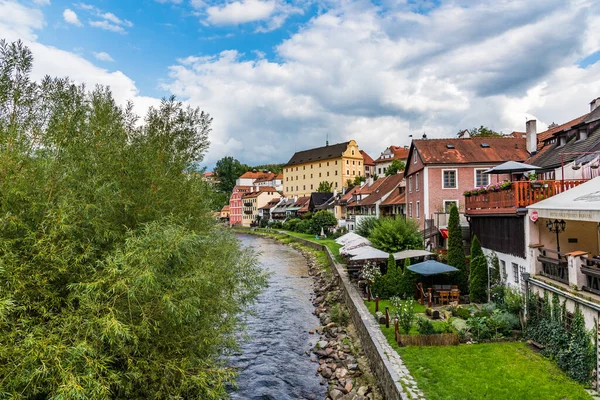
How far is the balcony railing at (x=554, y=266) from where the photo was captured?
9.86 m

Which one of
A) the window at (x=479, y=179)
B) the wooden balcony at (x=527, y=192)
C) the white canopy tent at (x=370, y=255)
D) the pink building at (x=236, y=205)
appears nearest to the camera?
the wooden balcony at (x=527, y=192)

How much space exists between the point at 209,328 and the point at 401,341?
583cm

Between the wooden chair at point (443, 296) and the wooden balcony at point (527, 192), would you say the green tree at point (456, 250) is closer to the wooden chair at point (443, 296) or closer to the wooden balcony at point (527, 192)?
the wooden chair at point (443, 296)

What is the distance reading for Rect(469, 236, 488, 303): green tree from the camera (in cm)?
1512

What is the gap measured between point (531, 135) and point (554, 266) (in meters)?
17.0

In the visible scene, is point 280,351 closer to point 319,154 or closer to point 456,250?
point 456,250

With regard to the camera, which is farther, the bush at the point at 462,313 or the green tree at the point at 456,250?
the green tree at the point at 456,250

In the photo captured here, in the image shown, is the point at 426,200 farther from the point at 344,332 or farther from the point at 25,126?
the point at 25,126

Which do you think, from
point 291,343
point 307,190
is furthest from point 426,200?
point 307,190

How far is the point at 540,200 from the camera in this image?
39.9 feet

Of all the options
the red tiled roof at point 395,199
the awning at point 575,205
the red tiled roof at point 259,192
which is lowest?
the awning at point 575,205

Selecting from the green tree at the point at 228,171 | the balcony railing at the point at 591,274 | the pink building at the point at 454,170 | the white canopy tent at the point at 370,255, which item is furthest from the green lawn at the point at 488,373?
the green tree at the point at 228,171

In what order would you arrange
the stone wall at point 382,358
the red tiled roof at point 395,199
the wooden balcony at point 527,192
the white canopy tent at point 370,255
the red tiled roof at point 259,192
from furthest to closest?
1. the red tiled roof at point 259,192
2. the red tiled roof at point 395,199
3. the white canopy tent at point 370,255
4. the wooden balcony at point 527,192
5. the stone wall at point 382,358

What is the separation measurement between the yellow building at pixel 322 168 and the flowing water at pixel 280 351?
215 ft
